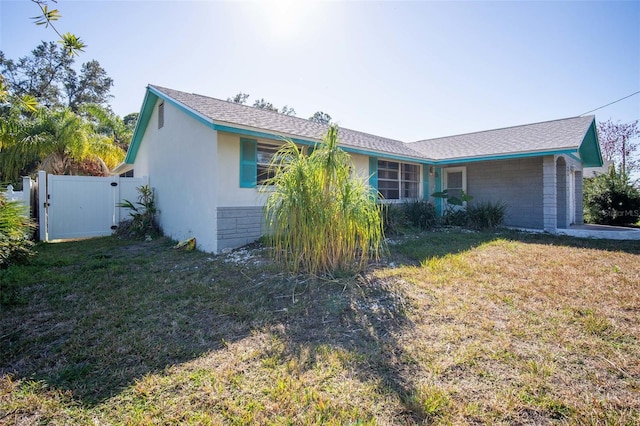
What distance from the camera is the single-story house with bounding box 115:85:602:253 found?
7.27 m

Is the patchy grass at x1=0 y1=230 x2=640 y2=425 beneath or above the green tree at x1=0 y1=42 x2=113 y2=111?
beneath

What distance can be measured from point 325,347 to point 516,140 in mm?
12397

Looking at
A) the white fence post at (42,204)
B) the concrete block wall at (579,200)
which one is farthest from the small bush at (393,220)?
the white fence post at (42,204)

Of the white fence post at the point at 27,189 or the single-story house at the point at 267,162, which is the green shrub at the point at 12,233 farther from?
the white fence post at the point at 27,189

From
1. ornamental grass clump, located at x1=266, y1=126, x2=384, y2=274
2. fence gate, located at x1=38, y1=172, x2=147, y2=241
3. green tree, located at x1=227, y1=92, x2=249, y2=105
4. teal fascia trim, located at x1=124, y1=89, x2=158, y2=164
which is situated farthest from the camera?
green tree, located at x1=227, y1=92, x2=249, y2=105

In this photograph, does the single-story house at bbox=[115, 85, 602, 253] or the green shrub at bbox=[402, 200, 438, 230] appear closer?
the single-story house at bbox=[115, 85, 602, 253]

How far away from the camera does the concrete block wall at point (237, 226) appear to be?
281 inches

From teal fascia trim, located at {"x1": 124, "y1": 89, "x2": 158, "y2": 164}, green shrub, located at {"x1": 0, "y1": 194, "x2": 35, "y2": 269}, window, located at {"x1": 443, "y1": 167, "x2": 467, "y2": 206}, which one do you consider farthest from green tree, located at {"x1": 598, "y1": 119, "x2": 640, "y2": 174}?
green shrub, located at {"x1": 0, "y1": 194, "x2": 35, "y2": 269}

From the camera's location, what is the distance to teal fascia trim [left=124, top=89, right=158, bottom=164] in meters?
10.0

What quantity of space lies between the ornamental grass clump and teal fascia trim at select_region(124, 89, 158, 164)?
302 inches

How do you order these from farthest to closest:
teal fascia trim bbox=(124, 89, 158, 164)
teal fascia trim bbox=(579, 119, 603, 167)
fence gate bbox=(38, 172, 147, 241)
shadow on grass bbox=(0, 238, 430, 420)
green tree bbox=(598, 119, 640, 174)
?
green tree bbox=(598, 119, 640, 174)
teal fascia trim bbox=(579, 119, 603, 167)
teal fascia trim bbox=(124, 89, 158, 164)
fence gate bbox=(38, 172, 147, 241)
shadow on grass bbox=(0, 238, 430, 420)

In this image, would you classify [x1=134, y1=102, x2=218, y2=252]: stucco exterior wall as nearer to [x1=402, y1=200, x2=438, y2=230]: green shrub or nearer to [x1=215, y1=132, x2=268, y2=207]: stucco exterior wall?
[x1=215, y1=132, x2=268, y2=207]: stucco exterior wall

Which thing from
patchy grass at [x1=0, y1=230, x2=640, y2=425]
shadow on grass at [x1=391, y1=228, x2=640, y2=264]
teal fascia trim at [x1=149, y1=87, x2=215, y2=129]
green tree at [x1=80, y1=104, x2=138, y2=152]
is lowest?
patchy grass at [x1=0, y1=230, x2=640, y2=425]

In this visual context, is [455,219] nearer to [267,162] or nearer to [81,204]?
[267,162]
